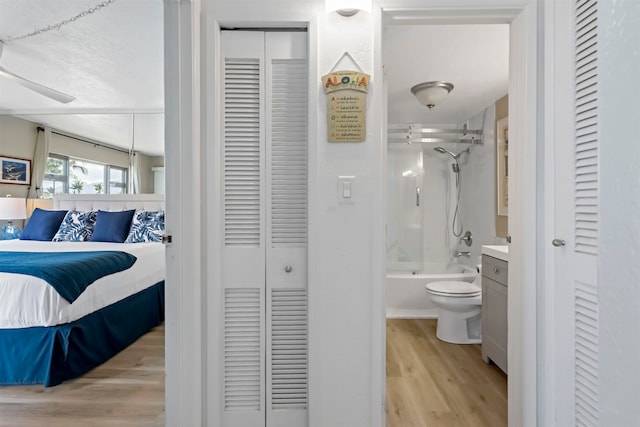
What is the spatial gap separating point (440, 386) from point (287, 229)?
1.48 meters

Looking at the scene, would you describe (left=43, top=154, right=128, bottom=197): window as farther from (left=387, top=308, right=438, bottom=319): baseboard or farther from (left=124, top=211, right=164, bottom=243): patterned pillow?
(left=387, top=308, right=438, bottom=319): baseboard

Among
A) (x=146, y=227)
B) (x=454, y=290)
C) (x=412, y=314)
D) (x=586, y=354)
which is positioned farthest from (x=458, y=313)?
(x=146, y=227)

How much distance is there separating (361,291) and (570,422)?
0.96 m

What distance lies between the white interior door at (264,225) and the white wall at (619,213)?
1326 mm

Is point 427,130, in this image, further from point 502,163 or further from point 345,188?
point 345,188

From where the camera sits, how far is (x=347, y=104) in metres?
1.51

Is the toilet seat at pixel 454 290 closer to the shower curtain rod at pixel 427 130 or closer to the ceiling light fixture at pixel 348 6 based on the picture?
the shower curtain rod at pixel 427 130

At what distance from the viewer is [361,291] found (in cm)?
155

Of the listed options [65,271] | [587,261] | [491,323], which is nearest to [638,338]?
[587,261]

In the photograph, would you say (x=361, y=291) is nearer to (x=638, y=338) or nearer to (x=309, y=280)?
(x=309, y=280)

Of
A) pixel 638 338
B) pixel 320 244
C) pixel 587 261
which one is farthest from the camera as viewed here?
pixel 320 244

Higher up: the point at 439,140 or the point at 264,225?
the point at 439,140

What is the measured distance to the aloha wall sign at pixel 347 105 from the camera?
1.51 m

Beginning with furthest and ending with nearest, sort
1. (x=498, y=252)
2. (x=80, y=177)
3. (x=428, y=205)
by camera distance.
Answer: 1. (x=80, y=177)
2. (x=428, y=205)
3. (x=498, y=252)
